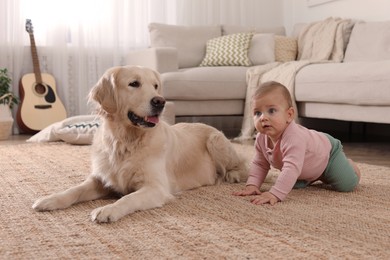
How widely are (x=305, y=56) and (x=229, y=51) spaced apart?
2.29ft

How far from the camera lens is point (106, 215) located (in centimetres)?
158

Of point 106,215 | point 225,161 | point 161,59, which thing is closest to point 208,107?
point 161,59

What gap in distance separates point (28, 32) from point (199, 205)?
3.81 m

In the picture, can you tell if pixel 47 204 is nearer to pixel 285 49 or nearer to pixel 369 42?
pixel 369 42

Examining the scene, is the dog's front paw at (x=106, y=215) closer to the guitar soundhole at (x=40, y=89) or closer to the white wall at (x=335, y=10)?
the guitar soundhole at (x=40, y=89)

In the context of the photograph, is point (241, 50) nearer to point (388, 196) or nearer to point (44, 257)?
point (388, 196)

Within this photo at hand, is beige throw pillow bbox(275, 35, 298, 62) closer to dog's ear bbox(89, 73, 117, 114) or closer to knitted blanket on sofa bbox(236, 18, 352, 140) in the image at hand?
knitted blanket on sofa bbox(236, 18, 352, 140)

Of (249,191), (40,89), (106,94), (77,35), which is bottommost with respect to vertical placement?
(249,191)

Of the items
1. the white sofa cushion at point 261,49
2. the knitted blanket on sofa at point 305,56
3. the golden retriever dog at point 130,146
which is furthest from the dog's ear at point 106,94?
the white sofa cushion at point 261,49

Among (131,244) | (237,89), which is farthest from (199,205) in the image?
(237,89)

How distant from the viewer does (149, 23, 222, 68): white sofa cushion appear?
502 centimetres

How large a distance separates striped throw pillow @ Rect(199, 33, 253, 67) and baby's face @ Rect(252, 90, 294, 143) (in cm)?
297

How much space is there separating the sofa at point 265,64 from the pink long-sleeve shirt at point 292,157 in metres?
1.19

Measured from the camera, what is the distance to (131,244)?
1352mm
